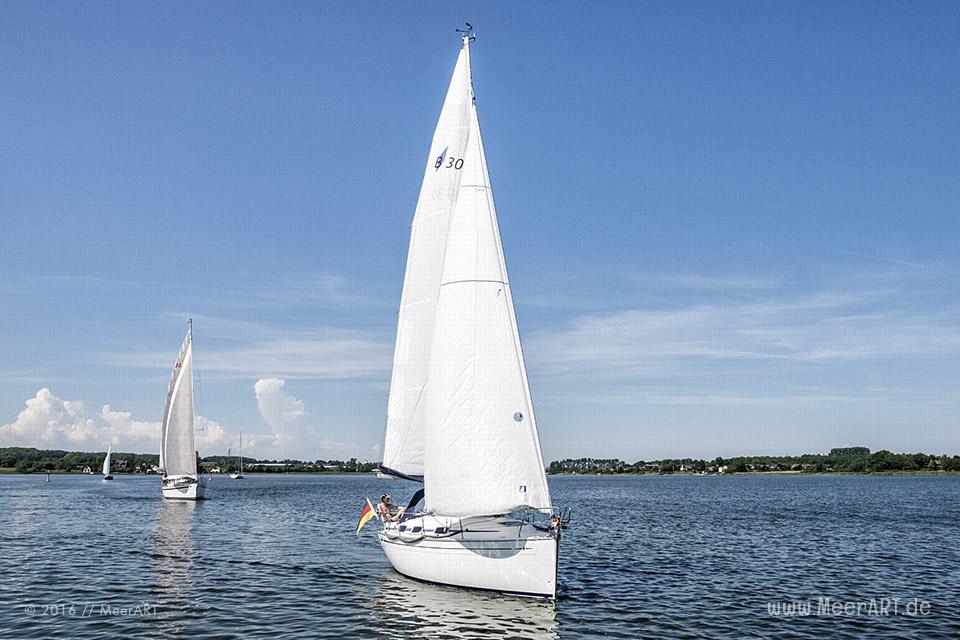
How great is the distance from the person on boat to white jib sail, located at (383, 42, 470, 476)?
5.19ft

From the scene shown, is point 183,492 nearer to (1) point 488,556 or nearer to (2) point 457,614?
(1) point 488,556

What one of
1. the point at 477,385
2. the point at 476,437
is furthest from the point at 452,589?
the point at 477,385

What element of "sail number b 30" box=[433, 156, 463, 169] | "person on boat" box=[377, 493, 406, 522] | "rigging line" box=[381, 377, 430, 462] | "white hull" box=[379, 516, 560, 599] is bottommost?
"white hull" box=[379, 516, 560, 599]

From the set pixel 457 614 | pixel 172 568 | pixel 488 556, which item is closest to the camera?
pixel 457 614

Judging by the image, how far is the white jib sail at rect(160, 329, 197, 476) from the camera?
74.8m

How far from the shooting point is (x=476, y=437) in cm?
2506

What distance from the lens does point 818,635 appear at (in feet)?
73.4

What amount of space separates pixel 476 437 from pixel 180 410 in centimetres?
5852

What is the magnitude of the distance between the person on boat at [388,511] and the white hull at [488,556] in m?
2.24

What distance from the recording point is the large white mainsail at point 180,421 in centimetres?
Result: 7481

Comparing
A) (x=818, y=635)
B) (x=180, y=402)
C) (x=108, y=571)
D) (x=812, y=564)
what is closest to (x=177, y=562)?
(x=108, y=571)
